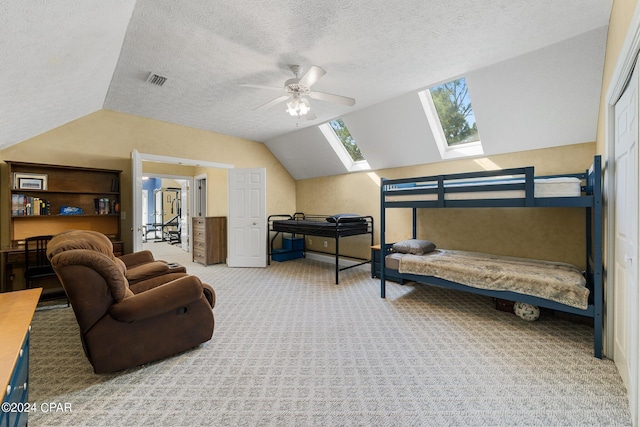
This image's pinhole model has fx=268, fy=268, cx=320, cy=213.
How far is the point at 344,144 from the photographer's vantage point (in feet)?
17.9

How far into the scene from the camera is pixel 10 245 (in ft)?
11.0

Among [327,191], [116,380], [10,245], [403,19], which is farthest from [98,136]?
[403,19]

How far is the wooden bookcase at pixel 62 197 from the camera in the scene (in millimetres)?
3428

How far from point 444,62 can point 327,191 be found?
3610mm

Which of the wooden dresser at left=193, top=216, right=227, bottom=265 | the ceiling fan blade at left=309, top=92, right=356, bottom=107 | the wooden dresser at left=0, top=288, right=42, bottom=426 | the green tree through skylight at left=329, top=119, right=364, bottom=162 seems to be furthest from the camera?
the wooden dresser at left=193, top=216, right=227, bottom=265

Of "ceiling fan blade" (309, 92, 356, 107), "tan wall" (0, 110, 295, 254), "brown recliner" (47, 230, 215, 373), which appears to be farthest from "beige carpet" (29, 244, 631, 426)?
"ceiling fan blade" (309, 92, 356, 107)

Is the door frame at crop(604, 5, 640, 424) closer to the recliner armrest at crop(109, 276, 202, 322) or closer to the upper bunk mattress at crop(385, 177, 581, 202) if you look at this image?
the upper bunk mattress at crop(385, 177, 581, 202)

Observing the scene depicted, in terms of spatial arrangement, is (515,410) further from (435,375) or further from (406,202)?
(406,202)

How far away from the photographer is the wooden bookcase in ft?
11.2

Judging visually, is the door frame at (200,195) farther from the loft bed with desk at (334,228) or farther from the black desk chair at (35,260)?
the black desk chair at (35,260)

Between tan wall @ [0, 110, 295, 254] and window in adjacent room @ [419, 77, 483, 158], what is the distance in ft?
12.5

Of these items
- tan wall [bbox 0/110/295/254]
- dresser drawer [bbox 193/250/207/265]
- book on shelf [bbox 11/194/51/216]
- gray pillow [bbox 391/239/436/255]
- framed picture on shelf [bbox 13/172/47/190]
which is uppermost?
tan wall [bbox 0/110/295/254]

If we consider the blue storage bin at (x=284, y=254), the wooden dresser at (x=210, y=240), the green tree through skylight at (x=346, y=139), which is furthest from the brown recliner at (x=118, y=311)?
the green tree through skylight at (x=346, y=139)

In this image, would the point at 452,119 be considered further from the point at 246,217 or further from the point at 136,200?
the point at 136,200
